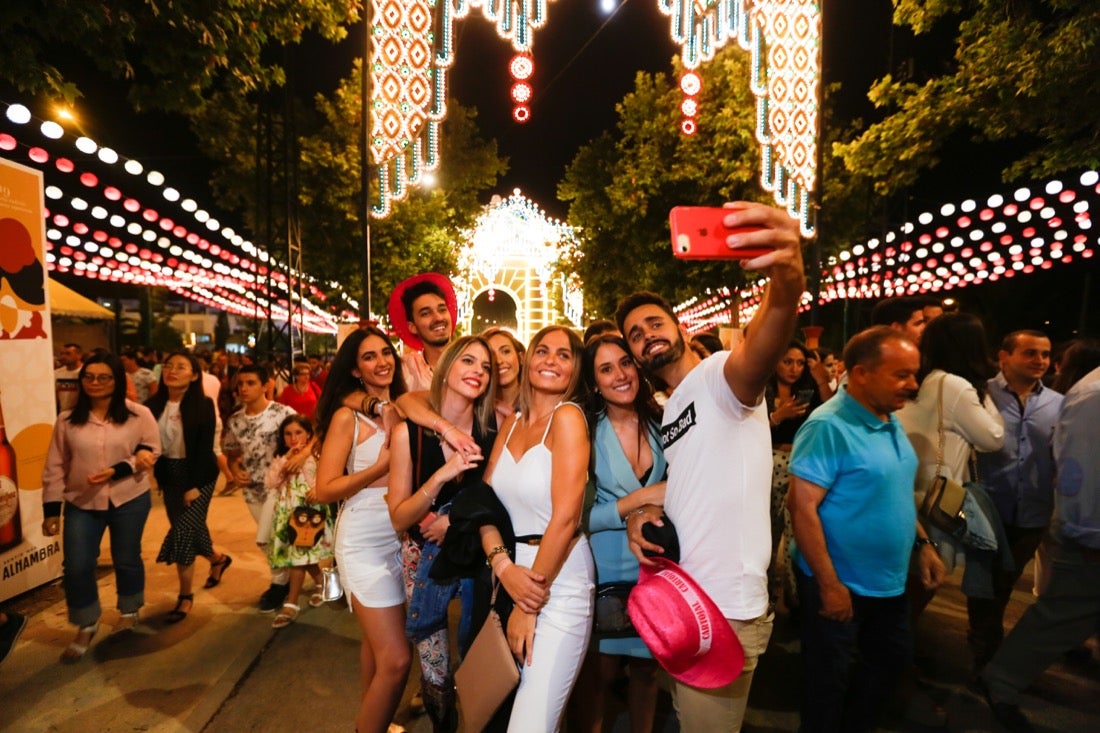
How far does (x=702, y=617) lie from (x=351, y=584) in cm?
174

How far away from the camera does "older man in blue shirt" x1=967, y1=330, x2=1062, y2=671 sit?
12.8 ft

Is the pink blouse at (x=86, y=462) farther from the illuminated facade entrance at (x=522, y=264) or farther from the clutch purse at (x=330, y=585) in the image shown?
the illuminated facade entrance at (x=522, y=264)

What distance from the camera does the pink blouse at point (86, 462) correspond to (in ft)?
13.5

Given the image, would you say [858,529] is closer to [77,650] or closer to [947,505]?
[947,505]

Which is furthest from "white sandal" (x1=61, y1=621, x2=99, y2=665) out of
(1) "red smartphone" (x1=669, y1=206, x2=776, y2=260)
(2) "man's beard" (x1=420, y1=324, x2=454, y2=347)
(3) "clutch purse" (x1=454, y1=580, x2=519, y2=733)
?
(1) "red smartphone" (x1=669, y1=206, x2=776, y2=260)

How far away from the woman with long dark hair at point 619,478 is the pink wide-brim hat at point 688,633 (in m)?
0.47

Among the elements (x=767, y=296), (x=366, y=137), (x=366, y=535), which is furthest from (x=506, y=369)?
(x=366, y=137)

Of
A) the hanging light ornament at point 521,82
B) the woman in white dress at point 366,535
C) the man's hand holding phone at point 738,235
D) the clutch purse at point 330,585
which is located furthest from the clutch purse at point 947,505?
the hanging light ornament at point 521,82

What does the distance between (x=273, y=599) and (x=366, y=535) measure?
2637 millimetres

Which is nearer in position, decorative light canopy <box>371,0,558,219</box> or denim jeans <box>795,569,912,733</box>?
denim jeans <box>795,569,912,733</box>

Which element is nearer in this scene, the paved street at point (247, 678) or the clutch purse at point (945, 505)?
the clutch purse at point (945, 505)

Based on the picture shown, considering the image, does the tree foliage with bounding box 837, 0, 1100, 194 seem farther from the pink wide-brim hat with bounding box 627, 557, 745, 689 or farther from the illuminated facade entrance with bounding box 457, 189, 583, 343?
the illuminated facade entrance with bounding box 457, 189, 583, 343

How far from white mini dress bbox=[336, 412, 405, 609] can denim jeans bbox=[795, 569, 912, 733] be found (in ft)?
6.22

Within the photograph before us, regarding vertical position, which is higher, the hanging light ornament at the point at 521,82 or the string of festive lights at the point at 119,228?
the hanging light ornament at the point at 521,82
